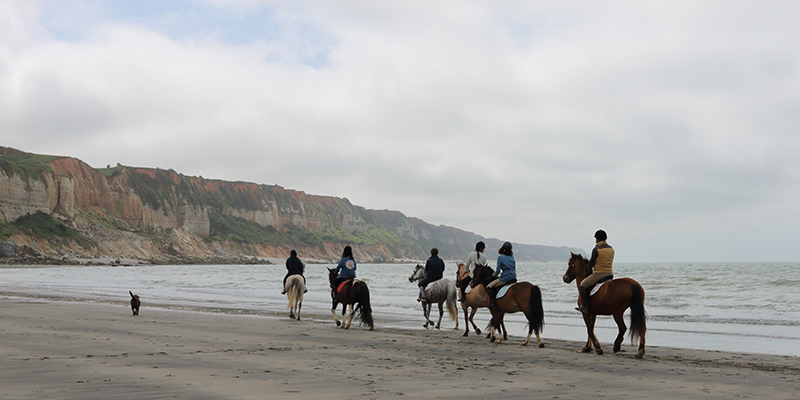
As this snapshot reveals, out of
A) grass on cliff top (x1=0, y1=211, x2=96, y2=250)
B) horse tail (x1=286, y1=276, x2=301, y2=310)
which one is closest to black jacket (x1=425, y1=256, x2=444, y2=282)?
horse tail (x1=286, y1=276, x2=301, y2=310)

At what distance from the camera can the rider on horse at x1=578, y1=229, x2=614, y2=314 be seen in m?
10.0

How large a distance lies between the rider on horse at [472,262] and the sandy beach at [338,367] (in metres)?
1.36

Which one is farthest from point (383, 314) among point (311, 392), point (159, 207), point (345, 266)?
point (159, 207)

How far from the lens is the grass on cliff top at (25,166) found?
89625 millimetres

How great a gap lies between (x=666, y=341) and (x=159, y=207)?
12800 cm

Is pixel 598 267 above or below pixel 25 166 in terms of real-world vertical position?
below

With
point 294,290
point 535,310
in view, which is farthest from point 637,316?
point 294,290

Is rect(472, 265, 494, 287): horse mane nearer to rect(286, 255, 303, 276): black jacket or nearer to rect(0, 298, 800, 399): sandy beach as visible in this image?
rect(0, 298, 800, 399): sandy beach

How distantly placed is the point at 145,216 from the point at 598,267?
413ft

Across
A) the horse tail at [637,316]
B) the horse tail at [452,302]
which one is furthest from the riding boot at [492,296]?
the horse tail at [637,316]

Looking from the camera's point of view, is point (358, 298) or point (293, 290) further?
point (293, 290)

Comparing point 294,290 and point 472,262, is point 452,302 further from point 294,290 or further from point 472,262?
point 294,290

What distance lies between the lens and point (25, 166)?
95.1 meters

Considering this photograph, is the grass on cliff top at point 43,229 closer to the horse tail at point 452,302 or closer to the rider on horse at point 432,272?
the rider on horse at point 432,272
